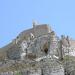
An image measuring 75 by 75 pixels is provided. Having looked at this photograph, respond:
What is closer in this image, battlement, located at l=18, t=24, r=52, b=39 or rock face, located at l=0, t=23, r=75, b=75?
rock face, located at l=0, t=23, r=75, b=75

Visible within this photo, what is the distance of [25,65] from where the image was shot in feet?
210

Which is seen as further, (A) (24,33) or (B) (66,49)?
(A) (24,33)

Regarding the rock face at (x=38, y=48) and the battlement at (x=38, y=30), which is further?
the battlement at (x=38, y=30)

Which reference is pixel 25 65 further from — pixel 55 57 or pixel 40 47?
pixel 40 47

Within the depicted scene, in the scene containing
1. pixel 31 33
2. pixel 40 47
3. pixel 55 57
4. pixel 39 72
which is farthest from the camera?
pixel 31 33

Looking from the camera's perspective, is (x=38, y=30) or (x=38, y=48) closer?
(x=38, y=48)

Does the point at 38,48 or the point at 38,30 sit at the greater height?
the point at 38,30

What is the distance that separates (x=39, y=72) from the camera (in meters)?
61.3

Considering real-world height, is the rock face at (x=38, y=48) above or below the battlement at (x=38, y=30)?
below

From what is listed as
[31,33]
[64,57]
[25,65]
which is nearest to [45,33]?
[31,33]

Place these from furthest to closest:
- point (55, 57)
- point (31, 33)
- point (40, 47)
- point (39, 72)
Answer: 1. point (31, 33)
2. point (40, 47)
3. point (55, 57)
4. point (39, 72)

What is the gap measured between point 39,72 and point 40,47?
12490mm

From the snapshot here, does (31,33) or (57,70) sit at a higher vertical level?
(31,33)

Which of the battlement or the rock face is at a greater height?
the battlement
